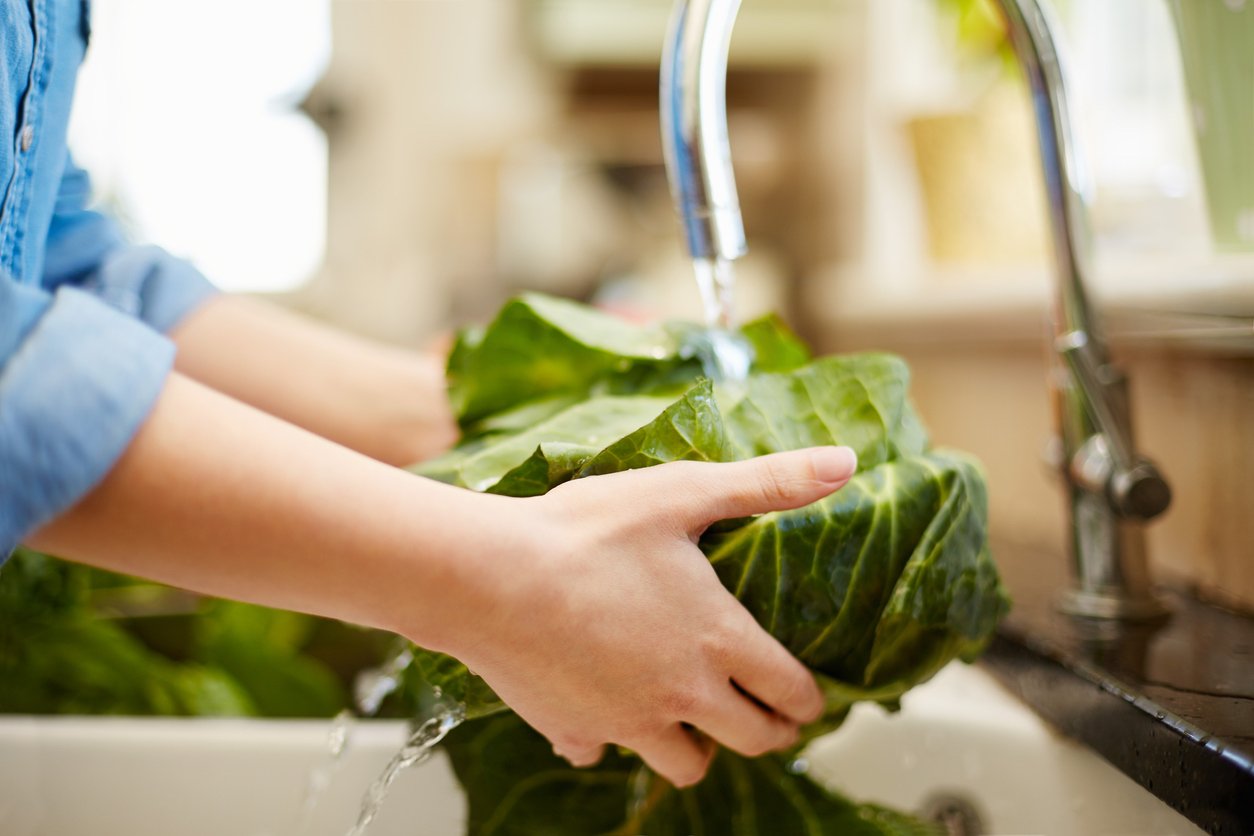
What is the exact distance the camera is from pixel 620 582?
0.41m

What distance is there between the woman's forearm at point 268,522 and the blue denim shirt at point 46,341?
0.01m

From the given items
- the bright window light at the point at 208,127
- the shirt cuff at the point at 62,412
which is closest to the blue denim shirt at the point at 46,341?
the shirt cuff at the point at 62,412

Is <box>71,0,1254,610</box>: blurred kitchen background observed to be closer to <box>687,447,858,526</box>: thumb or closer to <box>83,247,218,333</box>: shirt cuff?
<box>83,247,218,333</box>: shirt cuff

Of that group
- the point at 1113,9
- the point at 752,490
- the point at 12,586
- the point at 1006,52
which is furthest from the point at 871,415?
the point at 1113,9

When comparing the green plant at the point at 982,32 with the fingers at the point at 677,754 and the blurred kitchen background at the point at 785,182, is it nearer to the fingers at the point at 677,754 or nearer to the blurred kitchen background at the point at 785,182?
the blurred kitchen background at the point at 785,182

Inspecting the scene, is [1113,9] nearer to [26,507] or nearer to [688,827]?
[688,827]

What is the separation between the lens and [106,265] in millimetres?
676

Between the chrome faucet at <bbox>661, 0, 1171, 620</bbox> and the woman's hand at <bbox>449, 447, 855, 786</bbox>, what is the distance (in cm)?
18

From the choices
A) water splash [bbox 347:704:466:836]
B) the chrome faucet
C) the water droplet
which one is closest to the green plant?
the chrome faucet

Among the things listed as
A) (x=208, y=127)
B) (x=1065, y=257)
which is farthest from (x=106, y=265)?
(x=208, y=127)

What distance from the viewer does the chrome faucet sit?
55cm

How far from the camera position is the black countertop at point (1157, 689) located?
435 millimetres

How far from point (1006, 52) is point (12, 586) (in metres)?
1.14

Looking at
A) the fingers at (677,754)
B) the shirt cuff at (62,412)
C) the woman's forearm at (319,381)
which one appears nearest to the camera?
the shirt cuff at (62,412)
